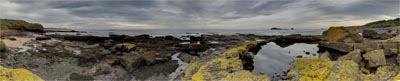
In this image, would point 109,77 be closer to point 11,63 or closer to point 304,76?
point 11,63

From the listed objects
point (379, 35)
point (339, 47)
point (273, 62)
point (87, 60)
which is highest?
point (339, 47)

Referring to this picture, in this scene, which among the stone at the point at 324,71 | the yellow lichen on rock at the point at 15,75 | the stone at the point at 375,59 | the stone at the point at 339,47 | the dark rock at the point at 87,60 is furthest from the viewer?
the dark rock at the point at 87,60

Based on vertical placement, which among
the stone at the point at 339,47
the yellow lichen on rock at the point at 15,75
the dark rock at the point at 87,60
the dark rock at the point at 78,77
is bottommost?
the dark rock at the point at 78,77

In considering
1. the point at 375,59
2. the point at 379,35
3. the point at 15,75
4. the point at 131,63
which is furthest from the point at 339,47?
the point at 379,35

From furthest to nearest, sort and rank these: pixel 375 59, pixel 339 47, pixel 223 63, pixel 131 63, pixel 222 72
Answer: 1. pixel 131 63
2. pixel 339 47
3. pixel 375 59
4. pixel 223 63
5. pixel 222 72

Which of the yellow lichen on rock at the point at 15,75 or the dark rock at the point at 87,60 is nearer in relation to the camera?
the yellow lichen on rock at the point at 15,75

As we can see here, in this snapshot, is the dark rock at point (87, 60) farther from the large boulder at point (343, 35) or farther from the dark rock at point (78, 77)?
the large boulder at point (343, 35)

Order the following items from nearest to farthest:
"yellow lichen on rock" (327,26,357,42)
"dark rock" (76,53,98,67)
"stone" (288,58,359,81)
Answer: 1. "stone" (288,58,359,81)
2. "yellow lichen on rock" (327,26,357,42)
3. "dark rock" (76,53,98,67)

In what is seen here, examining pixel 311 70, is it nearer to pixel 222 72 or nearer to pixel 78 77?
pixel 222 72

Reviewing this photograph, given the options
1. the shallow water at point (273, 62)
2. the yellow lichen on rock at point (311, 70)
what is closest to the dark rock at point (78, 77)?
the shallow water at point (273, 62)

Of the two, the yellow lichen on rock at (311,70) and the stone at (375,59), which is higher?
the yellow lichen on rock at (311,70)

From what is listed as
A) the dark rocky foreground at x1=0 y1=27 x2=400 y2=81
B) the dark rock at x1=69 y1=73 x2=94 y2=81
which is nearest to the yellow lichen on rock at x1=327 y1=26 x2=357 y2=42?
the dark rocky foreground at x1=0 y1=27 x2=400 y2=81

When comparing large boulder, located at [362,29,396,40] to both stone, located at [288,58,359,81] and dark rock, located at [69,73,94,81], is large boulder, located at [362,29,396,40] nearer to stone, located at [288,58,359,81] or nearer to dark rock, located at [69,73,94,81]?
stone, located at [288,58,359,81]

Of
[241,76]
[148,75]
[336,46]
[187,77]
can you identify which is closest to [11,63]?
[148,75]
